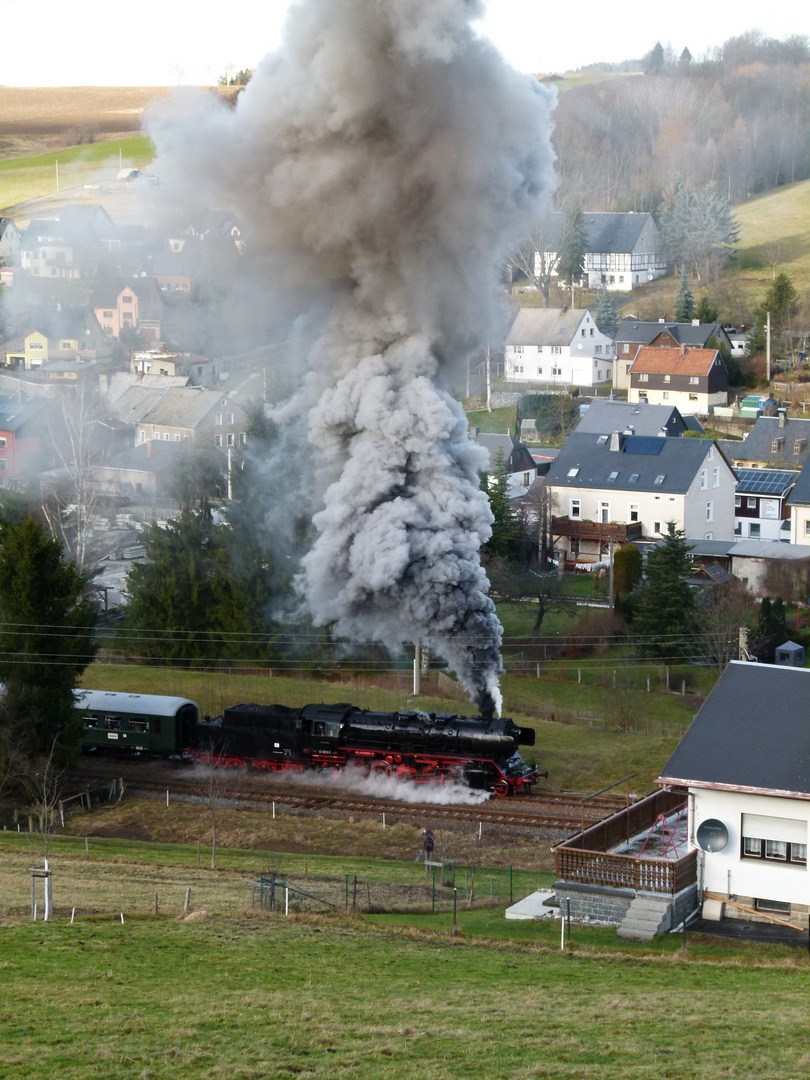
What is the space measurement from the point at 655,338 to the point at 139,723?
195 feet

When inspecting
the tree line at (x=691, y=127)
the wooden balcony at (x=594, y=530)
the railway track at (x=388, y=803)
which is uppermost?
the tree line at (x=691, y=127)

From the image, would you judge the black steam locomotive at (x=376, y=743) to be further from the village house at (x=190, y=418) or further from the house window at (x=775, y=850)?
the village house at (x=190, y=418)

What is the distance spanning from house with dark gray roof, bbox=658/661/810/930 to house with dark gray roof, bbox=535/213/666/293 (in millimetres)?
93385

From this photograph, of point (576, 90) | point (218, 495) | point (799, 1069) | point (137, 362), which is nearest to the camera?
point (799, 1069)

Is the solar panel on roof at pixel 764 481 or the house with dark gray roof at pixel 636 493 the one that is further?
the solar panel on roof at pixel 764 481

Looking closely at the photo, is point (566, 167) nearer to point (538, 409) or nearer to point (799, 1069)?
point (538, 409)

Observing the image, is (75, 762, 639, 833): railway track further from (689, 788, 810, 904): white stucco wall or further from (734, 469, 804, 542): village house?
(734, 469, 804, 542): village house

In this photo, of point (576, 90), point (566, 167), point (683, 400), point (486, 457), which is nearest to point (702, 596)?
point (486, 457)

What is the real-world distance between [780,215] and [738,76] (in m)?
55.1

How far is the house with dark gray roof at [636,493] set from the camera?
183ft

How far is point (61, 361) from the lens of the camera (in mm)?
74500

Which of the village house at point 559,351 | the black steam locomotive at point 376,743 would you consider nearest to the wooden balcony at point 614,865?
the black steam locomotive at point 376,743

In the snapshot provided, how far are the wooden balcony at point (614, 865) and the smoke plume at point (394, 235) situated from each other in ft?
31.8

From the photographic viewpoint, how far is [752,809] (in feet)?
62.1
